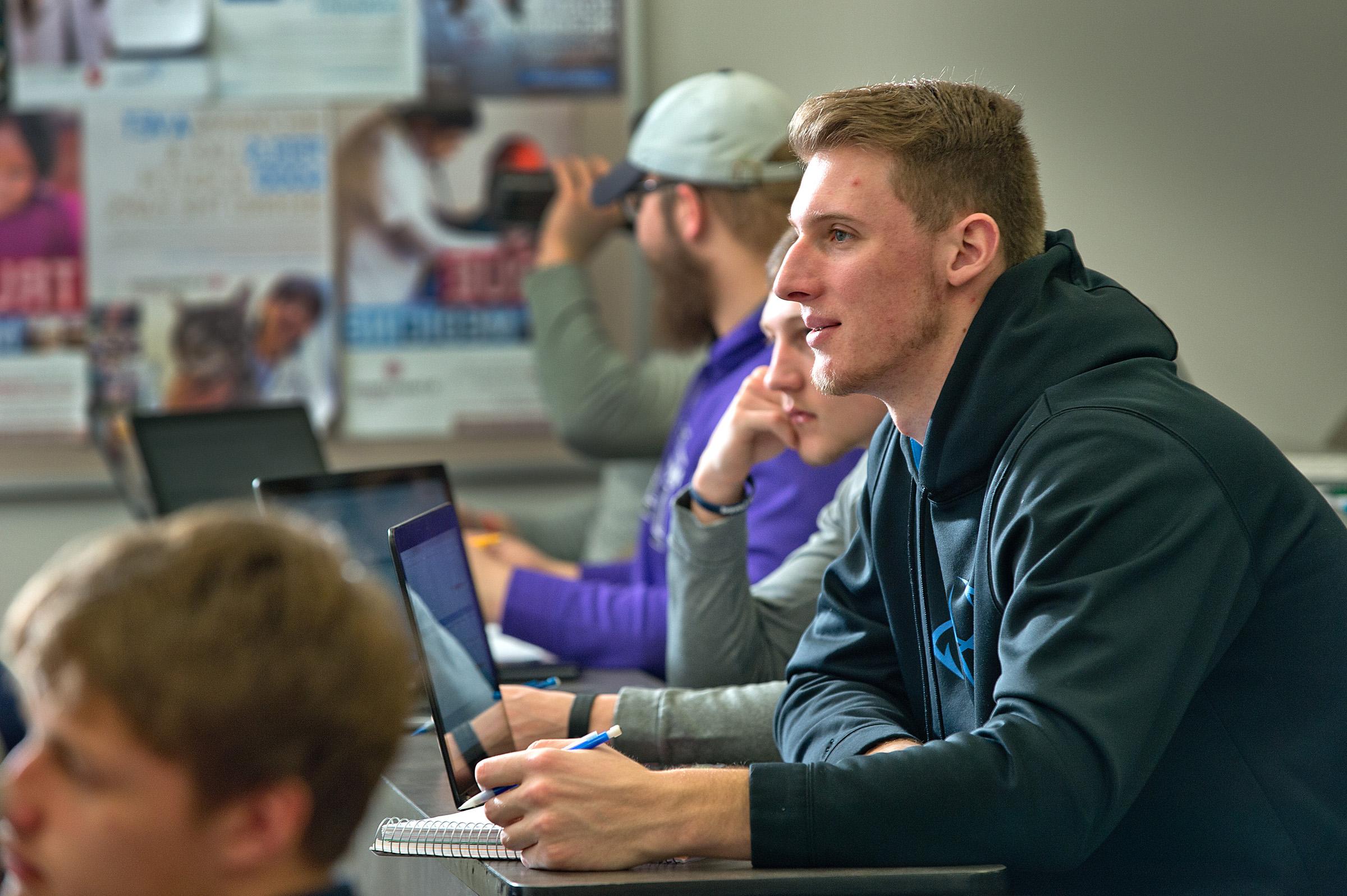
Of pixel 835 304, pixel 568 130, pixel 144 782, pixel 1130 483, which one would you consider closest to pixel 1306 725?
pixel 1130 483

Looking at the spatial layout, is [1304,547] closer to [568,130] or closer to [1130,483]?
[1130,483]

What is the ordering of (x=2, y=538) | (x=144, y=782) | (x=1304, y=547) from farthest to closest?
(x=2, y=538) → (x=1304, y=547) → (x=144, y=782)

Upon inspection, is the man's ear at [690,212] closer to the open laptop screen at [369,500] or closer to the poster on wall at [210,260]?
the open laptop screen at [369,500]

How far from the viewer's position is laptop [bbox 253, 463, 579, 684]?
169 cm

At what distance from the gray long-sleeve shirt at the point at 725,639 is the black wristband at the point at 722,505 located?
12mm

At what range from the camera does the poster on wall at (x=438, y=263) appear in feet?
10.2

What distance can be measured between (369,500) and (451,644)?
47 centimetres

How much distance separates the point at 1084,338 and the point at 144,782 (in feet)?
2.58

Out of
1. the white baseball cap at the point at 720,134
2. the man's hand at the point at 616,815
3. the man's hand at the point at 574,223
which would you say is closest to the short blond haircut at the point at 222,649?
the man's hand at the point at 616,815

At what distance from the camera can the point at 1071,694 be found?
98 centimetres

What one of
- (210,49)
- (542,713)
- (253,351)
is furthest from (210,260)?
(542,713)

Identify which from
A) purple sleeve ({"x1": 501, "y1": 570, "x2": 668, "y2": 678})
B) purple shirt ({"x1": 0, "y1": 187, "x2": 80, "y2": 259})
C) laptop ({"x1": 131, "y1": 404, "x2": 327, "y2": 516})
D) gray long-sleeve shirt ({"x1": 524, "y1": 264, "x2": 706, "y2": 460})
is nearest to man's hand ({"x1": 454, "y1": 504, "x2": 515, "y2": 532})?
gray long-sleeve shirt ({"x1": 524, "y1": 264, "x2": 706, "y2": 460})

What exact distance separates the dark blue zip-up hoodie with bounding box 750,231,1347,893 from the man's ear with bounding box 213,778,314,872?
401 millimetres

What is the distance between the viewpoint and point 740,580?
1.65 m
